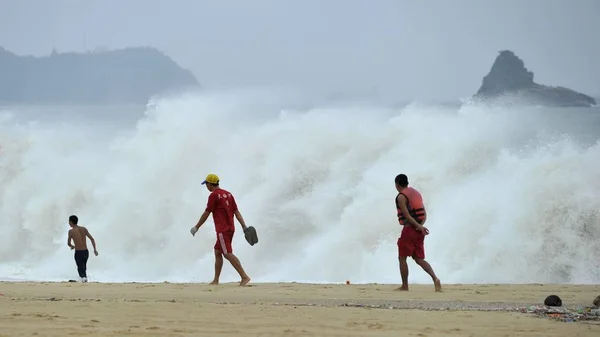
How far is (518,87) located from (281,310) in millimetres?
68782

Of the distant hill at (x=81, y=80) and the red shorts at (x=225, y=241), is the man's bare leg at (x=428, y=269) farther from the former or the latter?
the distant hill at (x=81, y=80)

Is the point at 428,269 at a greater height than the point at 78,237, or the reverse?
the point at 78,237

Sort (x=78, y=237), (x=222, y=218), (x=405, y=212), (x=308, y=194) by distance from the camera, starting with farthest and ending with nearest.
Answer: (x=308, y=194) → (x=78, y=237) → (x=222, y=218) → (x=405, y=212)

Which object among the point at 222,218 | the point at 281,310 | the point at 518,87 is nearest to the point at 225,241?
the point at 222,218

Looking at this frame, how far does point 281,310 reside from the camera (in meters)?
8.95

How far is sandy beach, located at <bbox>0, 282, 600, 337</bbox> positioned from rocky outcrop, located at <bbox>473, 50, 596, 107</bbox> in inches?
2353

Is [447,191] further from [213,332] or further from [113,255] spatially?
[213,332]

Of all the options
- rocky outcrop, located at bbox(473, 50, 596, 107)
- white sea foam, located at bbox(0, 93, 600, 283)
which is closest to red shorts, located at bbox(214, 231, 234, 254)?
white sea foam, located at bbox(0, 93, 600, 283)

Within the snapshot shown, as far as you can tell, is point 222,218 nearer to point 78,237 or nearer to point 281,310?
point 78,237

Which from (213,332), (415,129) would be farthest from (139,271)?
(213,332)

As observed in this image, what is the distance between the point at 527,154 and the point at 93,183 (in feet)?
35.9

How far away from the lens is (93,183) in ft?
83.0

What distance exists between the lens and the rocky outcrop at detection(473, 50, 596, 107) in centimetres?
7150

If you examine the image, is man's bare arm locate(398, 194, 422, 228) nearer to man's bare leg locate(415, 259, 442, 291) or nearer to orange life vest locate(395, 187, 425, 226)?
orange life vest locate(395, 187, 425, 226)
